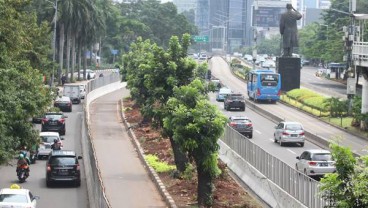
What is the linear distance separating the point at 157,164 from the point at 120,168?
1705 mm

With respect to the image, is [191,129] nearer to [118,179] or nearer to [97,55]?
[118,179]

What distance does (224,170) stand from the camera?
120ft

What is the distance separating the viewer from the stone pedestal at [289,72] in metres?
88.8

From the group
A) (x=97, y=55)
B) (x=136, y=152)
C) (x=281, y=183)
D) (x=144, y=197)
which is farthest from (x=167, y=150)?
(x=97, y=55)

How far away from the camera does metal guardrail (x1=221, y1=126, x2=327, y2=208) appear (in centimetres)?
2488

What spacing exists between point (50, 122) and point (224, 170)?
2156cm

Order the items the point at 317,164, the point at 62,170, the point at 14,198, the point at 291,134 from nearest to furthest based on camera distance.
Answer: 1. the point at 14,198
2. the point at 317,164
3. the point at 62,170
4. the point at 291,134

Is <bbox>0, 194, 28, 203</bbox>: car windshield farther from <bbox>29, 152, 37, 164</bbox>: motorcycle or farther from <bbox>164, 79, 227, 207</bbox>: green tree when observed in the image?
<bbox>29, 152, 37, 164</bbox>: motorcycle

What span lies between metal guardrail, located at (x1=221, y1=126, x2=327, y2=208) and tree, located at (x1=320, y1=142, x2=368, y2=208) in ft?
12.2

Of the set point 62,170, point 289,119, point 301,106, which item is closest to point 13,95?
point 62,170

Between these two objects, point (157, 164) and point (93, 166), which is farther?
point (157, 164)

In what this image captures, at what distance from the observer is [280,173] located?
29.6 meters

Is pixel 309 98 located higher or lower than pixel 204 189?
lower

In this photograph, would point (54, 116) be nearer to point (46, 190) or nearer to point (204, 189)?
point (46, 190)
